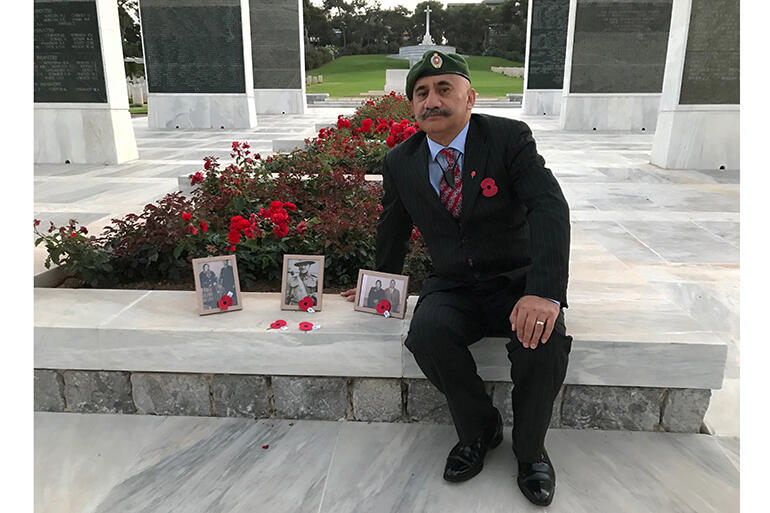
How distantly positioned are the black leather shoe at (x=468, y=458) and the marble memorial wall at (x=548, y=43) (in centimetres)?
1662

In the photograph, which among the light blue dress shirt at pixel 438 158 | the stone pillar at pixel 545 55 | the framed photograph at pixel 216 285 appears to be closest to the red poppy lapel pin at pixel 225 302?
the framed photograph at pixel 216 285

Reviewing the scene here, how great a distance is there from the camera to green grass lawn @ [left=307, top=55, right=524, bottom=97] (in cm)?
3369

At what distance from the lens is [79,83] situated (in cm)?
813

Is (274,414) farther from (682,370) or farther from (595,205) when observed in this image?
(595,205)

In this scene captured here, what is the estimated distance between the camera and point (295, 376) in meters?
2.32

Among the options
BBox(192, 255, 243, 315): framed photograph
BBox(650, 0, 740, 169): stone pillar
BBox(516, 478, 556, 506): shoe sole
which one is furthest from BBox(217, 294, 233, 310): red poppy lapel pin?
BBox(650, 0, 740, 169): stone pillar

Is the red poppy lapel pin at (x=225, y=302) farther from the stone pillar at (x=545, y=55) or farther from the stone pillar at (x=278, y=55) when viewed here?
the stone pillar at (x=278, y=55)

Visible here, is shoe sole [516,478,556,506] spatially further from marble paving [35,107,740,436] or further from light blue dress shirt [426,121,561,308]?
light blue dress shirt [426,121,561,308]

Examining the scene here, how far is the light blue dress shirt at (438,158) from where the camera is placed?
2.08 metres

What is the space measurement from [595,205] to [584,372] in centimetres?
400

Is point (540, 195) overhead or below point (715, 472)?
overhead

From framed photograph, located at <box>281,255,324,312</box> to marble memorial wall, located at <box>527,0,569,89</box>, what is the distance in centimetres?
1616
